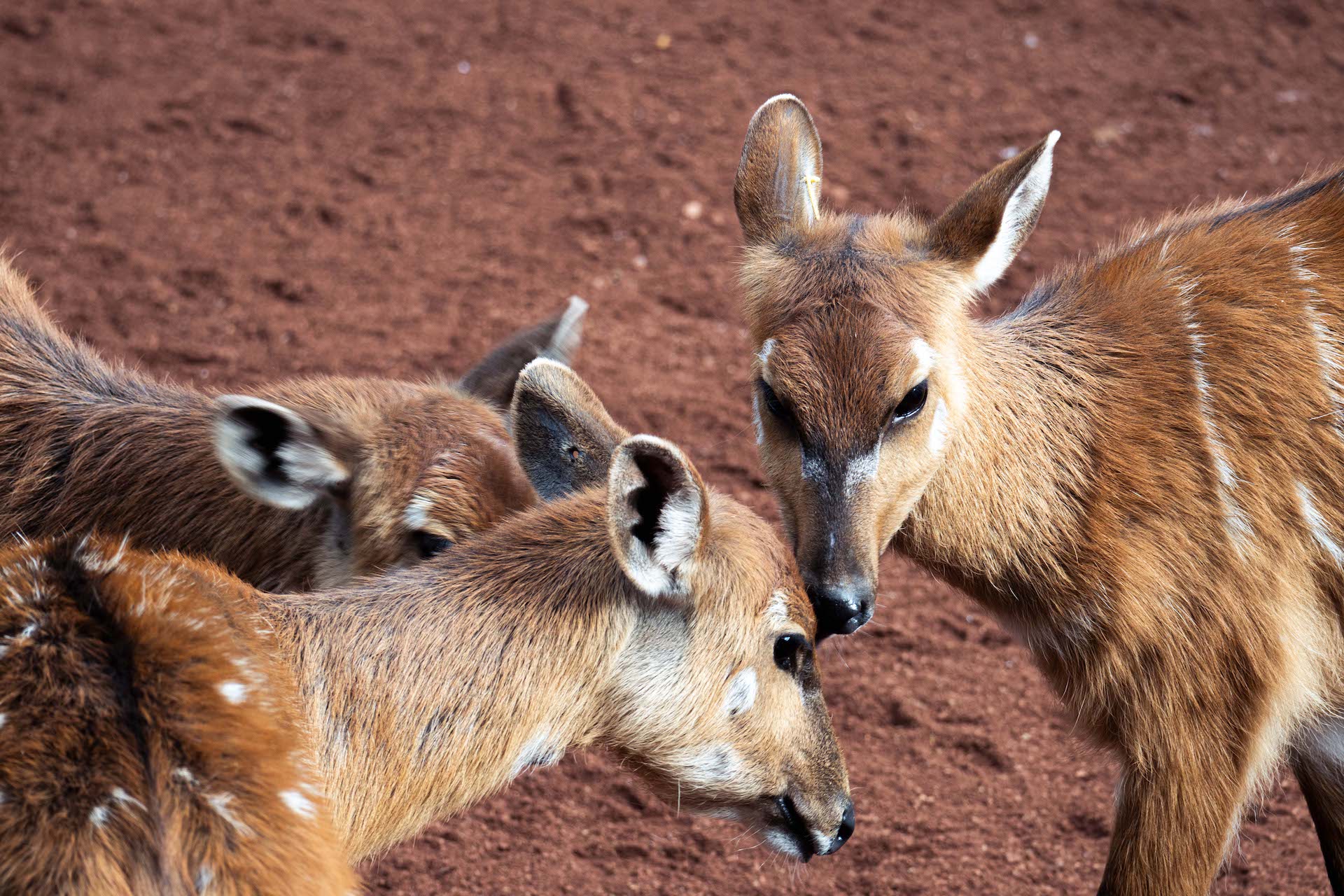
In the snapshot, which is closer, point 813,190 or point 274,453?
point 274,453

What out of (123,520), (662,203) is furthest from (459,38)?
(123,520)

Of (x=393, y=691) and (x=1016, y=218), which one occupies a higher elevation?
(x=1016, y=218)

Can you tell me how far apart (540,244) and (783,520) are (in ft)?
13.8

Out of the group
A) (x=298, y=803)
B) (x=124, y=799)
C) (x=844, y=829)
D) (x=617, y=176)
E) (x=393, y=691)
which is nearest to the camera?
(x=124, y=799)

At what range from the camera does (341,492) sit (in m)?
4.23

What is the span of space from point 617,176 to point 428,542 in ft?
15.2

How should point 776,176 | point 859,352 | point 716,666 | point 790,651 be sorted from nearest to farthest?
point 716,666 < point 790,651 < point 859,352 < point 776,176

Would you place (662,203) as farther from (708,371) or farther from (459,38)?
(459,38)

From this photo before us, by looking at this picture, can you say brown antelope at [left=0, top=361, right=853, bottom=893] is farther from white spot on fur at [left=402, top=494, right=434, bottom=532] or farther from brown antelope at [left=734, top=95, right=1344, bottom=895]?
white spot on fur at [left=402, top=494, right=434, bottom=532]

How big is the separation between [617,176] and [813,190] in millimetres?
4032

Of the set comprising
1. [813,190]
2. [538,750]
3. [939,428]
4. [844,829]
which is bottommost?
[844,829]

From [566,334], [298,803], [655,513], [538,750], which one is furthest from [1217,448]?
[298,803]

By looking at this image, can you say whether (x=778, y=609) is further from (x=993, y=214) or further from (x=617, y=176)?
(x=617, y=176)

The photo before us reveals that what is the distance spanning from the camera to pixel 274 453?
409 cm
